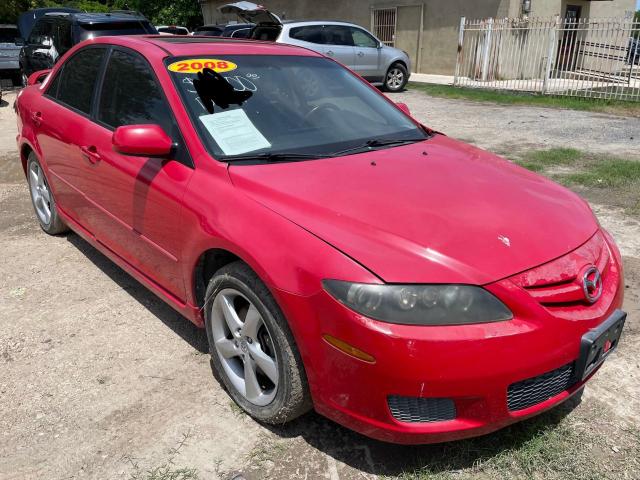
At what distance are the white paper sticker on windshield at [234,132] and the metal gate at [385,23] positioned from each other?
1807cm

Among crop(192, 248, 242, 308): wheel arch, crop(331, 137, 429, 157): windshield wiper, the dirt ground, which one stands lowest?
the dirt ground

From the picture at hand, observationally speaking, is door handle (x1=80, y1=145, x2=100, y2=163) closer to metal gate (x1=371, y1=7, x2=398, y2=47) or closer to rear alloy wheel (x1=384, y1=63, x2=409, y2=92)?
rear alloy wheel (x1=384, y1=63, x2=409, y2=92)

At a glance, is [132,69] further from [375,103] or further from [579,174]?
[579,174]

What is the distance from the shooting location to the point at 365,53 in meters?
13.6

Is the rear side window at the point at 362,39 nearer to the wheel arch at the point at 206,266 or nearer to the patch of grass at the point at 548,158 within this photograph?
the patch of grass at the point at 548,158

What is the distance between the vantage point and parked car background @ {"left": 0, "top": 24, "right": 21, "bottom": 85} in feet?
50.5

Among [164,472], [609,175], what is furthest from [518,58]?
[164,472]

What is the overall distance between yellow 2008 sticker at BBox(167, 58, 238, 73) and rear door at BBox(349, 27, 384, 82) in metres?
11.0

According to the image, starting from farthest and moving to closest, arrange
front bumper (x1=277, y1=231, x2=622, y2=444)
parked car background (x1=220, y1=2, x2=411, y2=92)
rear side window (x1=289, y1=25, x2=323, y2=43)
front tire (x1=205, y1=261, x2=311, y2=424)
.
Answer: rear side window (x1=289, y1=25, x2=323, y2=43) → parked car background (x1=220, y1=2, x2=411, y2=92) → front tire (x1=205, y1=261, x2=311, y2=424) → front bumper (x1=277, y1=231, x2=622, y2=444)

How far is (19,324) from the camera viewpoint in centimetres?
338

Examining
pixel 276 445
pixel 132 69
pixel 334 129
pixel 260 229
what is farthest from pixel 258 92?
pixel 276 445

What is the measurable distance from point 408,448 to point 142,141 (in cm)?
186

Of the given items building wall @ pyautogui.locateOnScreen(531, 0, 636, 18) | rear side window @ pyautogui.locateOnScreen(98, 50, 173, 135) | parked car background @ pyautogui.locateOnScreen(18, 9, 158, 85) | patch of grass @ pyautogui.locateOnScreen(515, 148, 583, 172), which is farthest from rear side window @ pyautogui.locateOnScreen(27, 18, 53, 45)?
building wall @ pyautogui.locateOnScreen(531, 0, 636, 18)

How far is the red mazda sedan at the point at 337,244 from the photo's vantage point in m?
1.93
